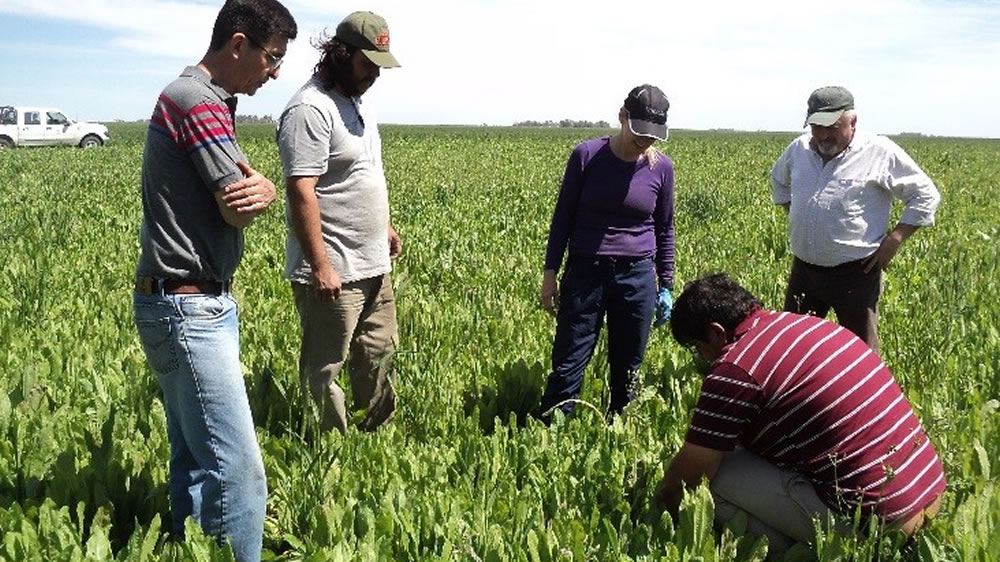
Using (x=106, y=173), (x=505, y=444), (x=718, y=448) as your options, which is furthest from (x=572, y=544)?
(x=106, y=173)

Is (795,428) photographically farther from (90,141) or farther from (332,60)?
(90,141)

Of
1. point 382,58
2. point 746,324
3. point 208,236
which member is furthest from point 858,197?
point 208,236

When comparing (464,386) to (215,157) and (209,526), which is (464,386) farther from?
(215,157)

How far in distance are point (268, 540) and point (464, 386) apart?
4.97 ft

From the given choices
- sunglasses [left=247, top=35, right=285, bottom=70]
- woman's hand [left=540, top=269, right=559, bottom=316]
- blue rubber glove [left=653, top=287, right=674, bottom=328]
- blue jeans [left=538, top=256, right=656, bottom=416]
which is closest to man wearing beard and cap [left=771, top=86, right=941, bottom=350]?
blue rubber glove [left=653, top=287, right=674, bottom=328]

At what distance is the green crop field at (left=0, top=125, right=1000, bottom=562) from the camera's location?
2.85 metres

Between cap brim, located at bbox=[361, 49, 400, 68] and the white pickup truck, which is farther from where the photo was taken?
the white pickup truck

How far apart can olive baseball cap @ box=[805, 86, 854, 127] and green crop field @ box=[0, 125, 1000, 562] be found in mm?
1288

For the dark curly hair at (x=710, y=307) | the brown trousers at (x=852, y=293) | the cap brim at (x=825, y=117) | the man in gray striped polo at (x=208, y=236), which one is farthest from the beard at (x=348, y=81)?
the brown trousers at (x=852, y=293)

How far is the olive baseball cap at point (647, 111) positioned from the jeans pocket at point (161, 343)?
2.05 metres

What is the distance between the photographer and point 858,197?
4.39 m

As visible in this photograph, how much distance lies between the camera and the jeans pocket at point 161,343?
2.50m

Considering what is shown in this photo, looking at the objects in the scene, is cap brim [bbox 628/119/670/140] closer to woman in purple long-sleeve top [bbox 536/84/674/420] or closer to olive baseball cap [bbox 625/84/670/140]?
olive baseball cap [bbox 625/84/670/140]

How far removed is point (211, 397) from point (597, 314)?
2048 millimetres
